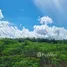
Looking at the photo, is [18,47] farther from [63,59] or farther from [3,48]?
[63,59]

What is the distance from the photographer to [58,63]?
111688mm

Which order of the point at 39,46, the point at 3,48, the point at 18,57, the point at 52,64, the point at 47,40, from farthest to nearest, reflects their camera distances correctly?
the point at 47,40 < the point at 39,46 < the point at 3,48 < the point at 18,57 < the point at 52,64

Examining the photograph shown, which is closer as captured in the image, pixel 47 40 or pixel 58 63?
pixel 58 63

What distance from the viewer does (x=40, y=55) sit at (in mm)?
129250

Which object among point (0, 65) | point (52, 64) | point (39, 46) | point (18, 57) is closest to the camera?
point (0, 65)

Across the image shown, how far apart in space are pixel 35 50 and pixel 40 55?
623 inches

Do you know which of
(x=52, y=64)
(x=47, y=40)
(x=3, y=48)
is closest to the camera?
(x=52, y=64)

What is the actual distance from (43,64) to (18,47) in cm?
4201

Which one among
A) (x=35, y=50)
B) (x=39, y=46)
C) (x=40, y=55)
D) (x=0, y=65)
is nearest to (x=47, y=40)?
(x=39, y=46)

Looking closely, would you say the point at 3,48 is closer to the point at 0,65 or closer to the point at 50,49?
the point at 50,49

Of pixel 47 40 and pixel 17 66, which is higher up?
pixel 47 40

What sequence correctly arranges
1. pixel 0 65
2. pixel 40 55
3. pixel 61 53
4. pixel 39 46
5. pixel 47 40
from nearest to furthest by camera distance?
pixel 0 65, pixel 40 55, pixel 61 53, pixel 39 46, pixel 47 40

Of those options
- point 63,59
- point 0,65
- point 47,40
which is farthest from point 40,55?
point 47,40

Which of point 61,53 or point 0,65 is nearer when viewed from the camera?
point 0,65
